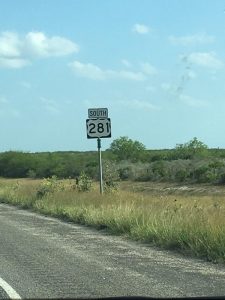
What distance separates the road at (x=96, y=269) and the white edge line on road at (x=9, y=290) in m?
0.07

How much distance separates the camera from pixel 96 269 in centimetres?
1099

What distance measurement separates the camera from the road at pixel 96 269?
359 inches

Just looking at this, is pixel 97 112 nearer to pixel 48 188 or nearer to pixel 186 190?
pixel 48 188

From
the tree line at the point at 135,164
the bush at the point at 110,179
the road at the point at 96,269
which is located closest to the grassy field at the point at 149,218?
the road at the point at 96,269

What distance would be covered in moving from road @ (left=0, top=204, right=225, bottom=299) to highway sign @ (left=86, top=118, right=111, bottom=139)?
7.09 meters

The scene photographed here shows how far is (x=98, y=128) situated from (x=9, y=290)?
14.1 metres

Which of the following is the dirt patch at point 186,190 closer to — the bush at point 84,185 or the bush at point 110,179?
the bush at point 110,179

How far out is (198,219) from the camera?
1452 cm

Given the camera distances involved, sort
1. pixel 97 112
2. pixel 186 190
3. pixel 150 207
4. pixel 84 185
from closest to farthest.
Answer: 1. pixel 150 207
2. pixel 97 112
3. pixel 84 185
4. pixel 186 190

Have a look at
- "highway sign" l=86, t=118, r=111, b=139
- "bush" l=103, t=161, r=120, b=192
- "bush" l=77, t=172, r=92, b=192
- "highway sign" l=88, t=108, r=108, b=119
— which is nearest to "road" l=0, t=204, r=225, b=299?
"highway sign" l=86, t=118, r=111, b=139

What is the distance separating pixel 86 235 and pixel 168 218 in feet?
6.97

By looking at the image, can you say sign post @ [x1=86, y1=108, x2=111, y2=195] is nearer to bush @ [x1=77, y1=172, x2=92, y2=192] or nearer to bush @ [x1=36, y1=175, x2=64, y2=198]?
bush @ [x1=77, y1=172, x2=92, y2=192]

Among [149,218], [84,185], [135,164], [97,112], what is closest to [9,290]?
[149,218]

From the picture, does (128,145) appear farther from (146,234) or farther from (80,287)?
(80,287)
